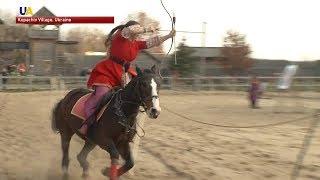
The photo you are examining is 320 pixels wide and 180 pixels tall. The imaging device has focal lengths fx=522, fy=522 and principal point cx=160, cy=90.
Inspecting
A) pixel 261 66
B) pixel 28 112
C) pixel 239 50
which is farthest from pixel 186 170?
pixel 261 66

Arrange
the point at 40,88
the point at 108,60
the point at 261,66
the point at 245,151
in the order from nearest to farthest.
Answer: the point at 108,60, the point at 245,151, the point at 40,88, the point at 261,66

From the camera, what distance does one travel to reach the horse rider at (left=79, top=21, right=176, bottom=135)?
694 centimetres

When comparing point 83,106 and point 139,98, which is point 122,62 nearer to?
point 83,106

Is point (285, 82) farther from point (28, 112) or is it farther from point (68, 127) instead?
point (68, 127)

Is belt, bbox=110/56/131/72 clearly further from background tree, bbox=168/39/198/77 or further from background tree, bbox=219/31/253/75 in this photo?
background tree, bbox=219/31/253/75

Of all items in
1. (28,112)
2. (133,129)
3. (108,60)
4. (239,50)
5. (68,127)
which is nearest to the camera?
(133,129)

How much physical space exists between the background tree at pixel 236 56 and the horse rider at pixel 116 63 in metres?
45.5

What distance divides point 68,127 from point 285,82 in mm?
14519

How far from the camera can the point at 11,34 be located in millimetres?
62406

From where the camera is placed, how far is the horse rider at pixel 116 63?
694 centimetres

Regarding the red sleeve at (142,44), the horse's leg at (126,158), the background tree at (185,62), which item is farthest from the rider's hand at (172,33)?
the background tree at (185,62)

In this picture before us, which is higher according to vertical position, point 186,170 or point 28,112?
point 186,170

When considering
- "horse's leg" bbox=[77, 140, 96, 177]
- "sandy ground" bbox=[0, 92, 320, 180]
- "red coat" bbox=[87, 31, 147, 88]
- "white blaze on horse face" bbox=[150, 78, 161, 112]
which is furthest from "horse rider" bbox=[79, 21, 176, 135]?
"sandy ground" bbox=[0, 92, 320, 180]

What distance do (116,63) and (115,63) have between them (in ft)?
0.05
